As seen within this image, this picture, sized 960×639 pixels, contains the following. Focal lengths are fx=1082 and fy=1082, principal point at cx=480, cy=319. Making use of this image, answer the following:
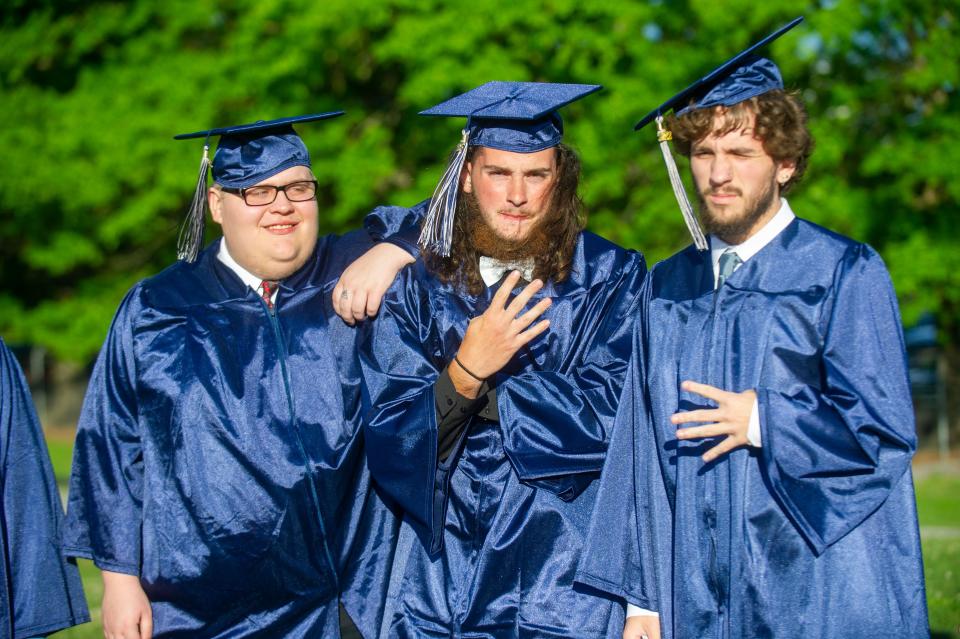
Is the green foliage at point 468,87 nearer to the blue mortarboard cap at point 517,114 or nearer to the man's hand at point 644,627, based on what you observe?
the blue mortarboard cap at point 517,114

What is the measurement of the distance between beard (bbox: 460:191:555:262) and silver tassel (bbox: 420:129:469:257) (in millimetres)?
75

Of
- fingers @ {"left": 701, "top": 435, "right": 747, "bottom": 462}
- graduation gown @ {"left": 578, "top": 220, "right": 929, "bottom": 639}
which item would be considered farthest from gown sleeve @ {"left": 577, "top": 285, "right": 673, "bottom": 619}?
fingers @ {"left": 701, "top": 435, "right": 747, "bottom": 462}

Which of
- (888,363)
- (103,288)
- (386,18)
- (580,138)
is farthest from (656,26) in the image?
(888,363)

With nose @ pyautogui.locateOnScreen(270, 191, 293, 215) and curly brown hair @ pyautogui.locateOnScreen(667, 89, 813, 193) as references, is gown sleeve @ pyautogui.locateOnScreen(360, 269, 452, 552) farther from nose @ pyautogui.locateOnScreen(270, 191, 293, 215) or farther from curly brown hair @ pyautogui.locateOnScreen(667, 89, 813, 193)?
curly brown hair @ pyautogui.locateOnScreen(667, 89, 813, 193)

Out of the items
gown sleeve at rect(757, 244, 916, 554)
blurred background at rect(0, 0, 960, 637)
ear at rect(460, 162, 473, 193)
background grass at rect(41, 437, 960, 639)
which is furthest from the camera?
blurred background at rect(0, 0, 960, 637)

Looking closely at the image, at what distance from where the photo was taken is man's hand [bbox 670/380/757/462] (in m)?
2.73

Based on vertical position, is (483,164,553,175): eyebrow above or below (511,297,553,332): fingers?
above

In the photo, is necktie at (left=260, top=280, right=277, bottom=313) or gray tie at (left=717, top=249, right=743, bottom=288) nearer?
gray tie at (left=717, top=249, right=743, bottom=288)

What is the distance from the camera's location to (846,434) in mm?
2693

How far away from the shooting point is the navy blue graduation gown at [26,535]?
10.7 feet

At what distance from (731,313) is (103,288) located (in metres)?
12.7

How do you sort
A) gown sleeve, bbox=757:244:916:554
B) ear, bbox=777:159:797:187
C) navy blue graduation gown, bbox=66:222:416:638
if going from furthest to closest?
navy blue graduation gown, bbox=66:222:416:638 → ear, bbox=777:159:797:187 → gown sleeve, bbox=757:244:916:554

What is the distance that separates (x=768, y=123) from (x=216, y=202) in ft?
5.72

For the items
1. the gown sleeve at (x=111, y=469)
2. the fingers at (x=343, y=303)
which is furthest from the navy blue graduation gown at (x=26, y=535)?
the fingers at (x=343, y=303)
